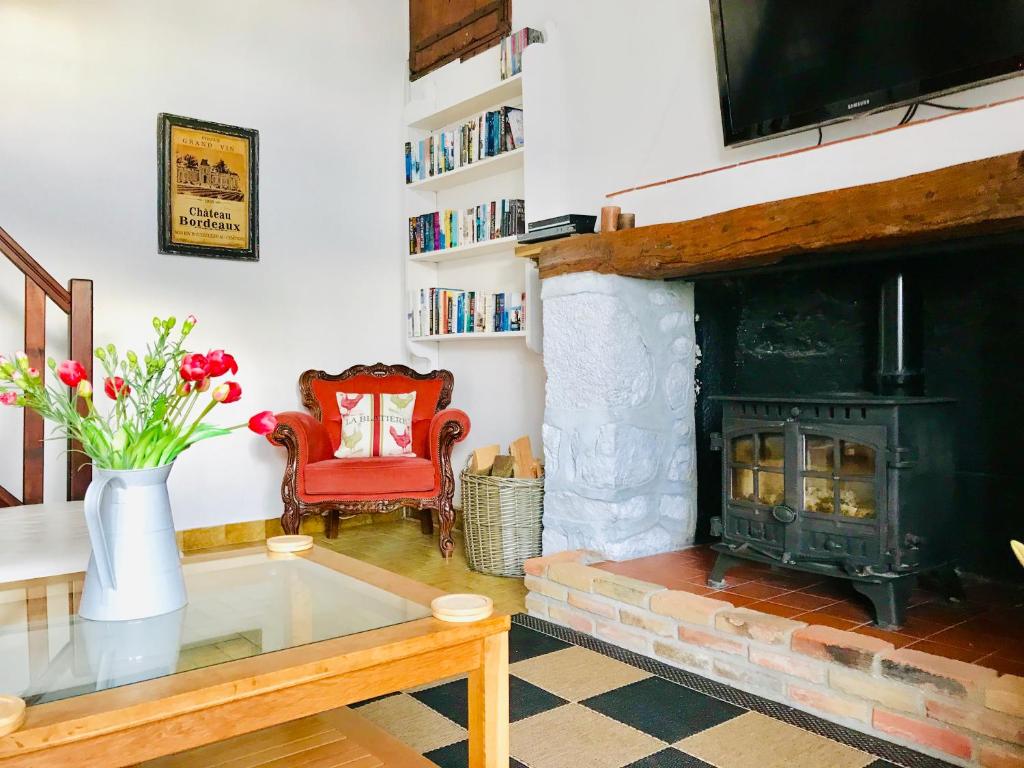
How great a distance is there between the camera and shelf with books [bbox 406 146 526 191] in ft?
12.6

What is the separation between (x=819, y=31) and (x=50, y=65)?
3112mm

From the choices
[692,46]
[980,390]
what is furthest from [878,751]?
[692,46]

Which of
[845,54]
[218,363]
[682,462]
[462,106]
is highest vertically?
[462,106]

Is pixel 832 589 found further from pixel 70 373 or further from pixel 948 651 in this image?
pixel 70 373

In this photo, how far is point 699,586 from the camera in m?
2.45

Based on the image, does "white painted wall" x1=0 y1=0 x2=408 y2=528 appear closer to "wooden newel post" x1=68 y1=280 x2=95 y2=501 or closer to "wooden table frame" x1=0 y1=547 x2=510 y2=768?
"wooden newel post" x1=68 y1=280 x2=95 y2=501

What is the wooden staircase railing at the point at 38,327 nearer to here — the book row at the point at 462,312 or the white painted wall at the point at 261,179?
the white painted wall at the point at 261,179

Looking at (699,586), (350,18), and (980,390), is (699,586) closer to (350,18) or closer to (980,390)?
(980,390)

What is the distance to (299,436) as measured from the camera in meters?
3.58

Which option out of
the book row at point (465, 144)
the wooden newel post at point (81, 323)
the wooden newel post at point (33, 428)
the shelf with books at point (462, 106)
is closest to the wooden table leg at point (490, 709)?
the wooden newel post at point (81, 323)

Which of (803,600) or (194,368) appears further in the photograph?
(803,600)

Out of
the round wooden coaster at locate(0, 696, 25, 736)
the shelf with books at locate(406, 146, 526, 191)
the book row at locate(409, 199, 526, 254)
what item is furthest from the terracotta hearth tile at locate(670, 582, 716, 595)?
the shelf with books at locate(406, 146, 526, 191)

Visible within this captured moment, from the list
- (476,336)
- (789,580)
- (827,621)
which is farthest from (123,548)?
(476,336)

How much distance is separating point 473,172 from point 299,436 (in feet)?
5.22
